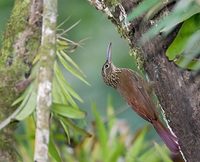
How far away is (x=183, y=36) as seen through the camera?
147 cm

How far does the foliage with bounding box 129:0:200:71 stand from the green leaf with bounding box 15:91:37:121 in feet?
1.78

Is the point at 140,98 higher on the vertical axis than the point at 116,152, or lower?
higher

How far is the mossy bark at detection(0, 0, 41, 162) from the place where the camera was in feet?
7.10

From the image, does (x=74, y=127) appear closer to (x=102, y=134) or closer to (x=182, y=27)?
(x=102, y=134)

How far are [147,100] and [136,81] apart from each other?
126 mm

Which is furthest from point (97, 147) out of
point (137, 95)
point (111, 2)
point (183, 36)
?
point (183, 36)

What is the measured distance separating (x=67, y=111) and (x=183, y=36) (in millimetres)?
654

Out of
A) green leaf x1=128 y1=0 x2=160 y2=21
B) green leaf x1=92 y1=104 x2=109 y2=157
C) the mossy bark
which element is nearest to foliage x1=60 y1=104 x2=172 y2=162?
green leaf x1=92 y1=104 x2=109 y2=157

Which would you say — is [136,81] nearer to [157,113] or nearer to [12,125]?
[157,113]

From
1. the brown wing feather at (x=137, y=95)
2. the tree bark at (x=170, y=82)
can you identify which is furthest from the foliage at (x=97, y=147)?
the tree bark at (x=170, y=82)

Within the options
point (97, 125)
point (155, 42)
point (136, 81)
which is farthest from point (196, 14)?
point (97, 125)

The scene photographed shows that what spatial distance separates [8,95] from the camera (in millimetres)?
2158

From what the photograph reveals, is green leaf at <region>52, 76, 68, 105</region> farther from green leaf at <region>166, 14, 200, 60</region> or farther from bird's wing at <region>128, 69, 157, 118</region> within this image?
green leaf at <region>166, 14, 200, 60</region>

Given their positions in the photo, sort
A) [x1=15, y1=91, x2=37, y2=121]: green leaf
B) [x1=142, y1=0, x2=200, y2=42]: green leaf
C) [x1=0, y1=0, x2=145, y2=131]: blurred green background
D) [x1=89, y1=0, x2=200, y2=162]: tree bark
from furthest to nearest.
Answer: [x1=0, y1=0, x2=145, y2=131]: blurred green background → [x1=15, y1=91, x2=37, y2=121]: green leaf → [x1=89, y1=0, x2=200, y2=162]: tree bark → [x1=142, y1=0, x2=200, y2=42]: green leaf
